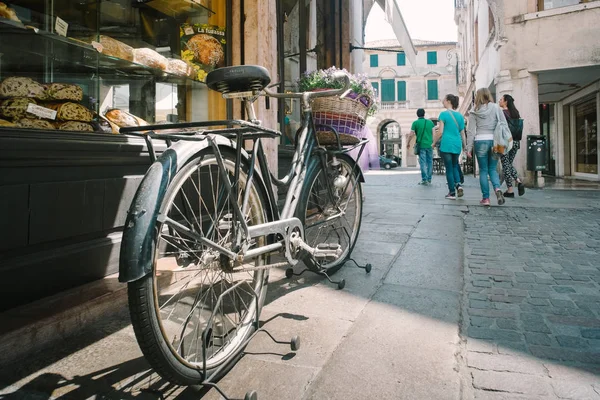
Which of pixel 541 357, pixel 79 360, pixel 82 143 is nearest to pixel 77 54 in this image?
pixel 82 143

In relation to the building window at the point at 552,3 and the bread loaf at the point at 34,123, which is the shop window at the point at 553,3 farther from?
the bread loaf at the point at 34,123

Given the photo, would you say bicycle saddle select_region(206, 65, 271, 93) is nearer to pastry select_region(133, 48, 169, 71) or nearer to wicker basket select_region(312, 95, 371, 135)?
wicker basket select_region(312, 95, 371, 135)

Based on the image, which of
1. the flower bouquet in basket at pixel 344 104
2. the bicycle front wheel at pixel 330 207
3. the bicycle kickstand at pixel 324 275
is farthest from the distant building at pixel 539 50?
the bicycle kickstand at pixel 324 275

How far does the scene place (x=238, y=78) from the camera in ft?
6.54

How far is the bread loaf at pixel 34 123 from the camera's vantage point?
265 centimetres

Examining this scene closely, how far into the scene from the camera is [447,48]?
142ft

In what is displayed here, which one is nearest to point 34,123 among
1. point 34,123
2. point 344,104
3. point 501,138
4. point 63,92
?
point 34,123

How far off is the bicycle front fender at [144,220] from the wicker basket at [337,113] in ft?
6.16

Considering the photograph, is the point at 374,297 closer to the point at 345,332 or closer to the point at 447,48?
the point at 345,332

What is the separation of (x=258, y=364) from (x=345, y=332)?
53 cm

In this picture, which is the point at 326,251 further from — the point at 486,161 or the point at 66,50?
the point at 486,161

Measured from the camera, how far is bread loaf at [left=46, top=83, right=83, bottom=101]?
9.40 feet

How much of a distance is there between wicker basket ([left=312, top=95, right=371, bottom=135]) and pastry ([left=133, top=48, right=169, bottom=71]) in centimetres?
140

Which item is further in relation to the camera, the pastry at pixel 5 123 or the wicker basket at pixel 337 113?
the wicker basket at pixel 337 113
